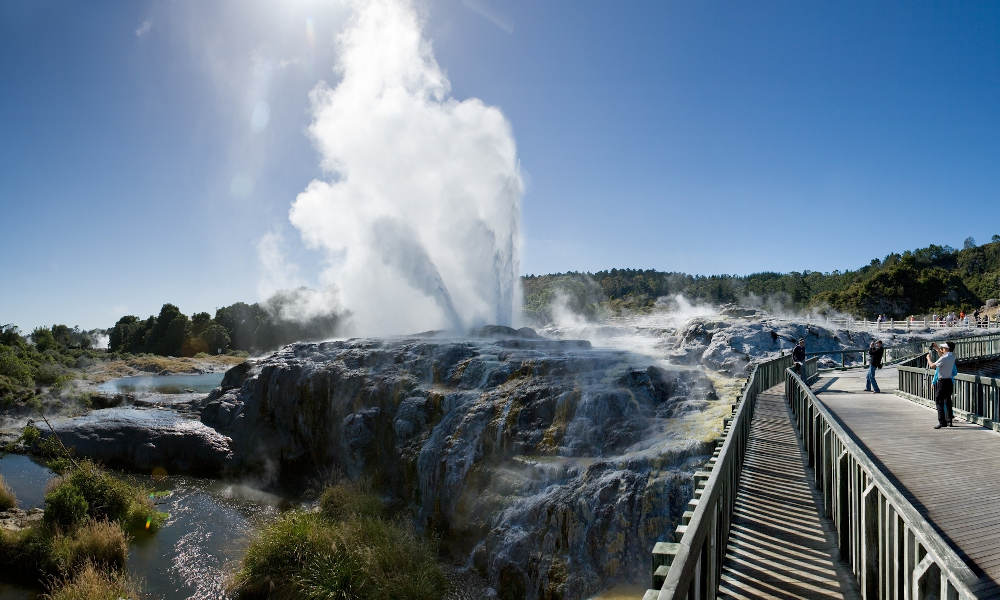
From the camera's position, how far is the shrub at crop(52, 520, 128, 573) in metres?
15.5

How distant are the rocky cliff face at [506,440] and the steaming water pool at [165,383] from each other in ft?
92.6

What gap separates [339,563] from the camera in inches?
523

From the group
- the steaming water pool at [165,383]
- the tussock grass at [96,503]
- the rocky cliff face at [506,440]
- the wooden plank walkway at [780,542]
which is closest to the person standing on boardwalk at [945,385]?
the wooden plank walkway at [780,542]

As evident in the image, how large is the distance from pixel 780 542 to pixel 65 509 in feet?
71.3

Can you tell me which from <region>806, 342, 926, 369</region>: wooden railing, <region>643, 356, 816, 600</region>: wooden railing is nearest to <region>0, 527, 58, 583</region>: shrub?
<region>643, 356, 816, 600</region>: wooden railing

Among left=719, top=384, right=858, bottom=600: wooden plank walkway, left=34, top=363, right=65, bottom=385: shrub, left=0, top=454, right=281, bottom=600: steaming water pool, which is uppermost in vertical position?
left=719, top=384, right=858, bottom=600: wooden plank walkway

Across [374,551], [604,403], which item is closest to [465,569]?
[374,551]

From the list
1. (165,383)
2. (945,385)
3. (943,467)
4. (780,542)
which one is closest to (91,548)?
(780,542)

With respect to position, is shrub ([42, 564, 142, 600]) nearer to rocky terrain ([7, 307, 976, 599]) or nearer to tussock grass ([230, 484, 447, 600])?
tussock grass ([230, 484, 447, 600])

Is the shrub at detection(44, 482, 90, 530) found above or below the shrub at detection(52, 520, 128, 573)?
above

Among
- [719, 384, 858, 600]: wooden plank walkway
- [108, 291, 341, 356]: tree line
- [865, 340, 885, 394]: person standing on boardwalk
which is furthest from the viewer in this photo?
[108, 291, 341, 356]: tree line

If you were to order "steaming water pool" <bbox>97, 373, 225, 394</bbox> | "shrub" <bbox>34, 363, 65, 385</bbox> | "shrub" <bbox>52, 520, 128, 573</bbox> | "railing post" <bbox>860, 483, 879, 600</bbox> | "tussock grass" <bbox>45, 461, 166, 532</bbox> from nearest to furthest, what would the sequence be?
"railing post" <bbox>860, 483, 879, 600</bbox>
"shrub" <bbox>52, 520, 128, 573</bbox>
"tussock grass" <bbox>45, 461, 166, 532</bbox>
"shrub" <bbox>34, 363, 65, 385</bbox>
"steaming water pool" <bbox>97, 373, 225, 394</bbox>

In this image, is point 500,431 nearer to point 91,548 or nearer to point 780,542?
point 780,542

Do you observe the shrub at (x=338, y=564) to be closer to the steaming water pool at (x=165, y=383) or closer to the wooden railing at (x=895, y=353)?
the wooden railing at (x=895, y=353)
